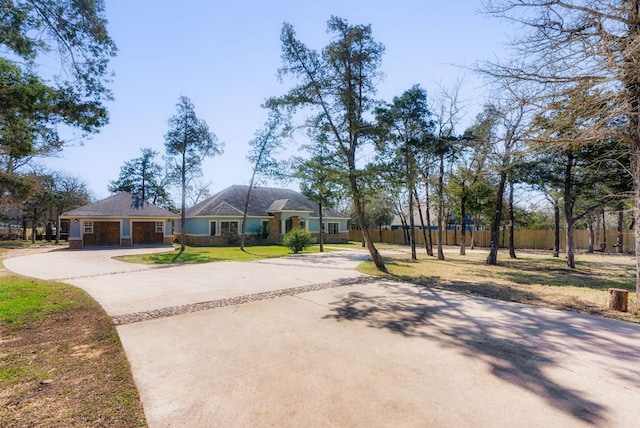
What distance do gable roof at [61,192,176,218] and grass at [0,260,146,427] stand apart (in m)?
19.6

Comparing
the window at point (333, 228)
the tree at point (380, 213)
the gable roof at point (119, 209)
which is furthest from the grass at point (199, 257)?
the tree at point (380, 213)

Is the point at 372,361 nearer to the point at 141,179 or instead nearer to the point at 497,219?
→ the point at 497,219

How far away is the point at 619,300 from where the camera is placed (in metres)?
6.72

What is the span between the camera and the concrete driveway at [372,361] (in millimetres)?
3096

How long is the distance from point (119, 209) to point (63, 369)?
2471cm

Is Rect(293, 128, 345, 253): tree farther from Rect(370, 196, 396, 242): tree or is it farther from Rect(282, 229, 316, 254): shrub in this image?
Rect(370, 196, 396, 242): tree

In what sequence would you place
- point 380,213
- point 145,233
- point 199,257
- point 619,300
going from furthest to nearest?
point 380,213 < point 145,233 < point 199,257 < point 619,300

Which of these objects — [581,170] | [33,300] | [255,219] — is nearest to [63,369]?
[33,300]

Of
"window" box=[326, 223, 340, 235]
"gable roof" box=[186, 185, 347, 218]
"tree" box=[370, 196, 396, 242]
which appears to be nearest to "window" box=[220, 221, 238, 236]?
"gable roof" box=[186, 185, 347, 218]

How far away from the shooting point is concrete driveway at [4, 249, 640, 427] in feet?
10.2

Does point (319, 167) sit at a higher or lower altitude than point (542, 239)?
higher

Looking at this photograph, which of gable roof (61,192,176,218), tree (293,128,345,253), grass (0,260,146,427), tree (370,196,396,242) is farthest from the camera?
tree (370,196,396,242)

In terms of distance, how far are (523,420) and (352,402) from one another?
5.32 ft

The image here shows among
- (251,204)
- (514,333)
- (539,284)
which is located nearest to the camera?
(514,333)
